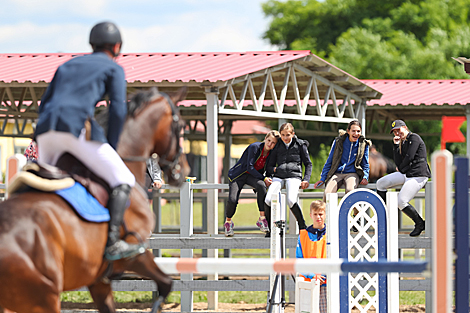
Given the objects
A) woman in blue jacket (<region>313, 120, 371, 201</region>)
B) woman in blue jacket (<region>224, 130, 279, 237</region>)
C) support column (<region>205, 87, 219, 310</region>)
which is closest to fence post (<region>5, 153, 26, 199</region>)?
woman in blue jacket (<region>224, 130, 279, 237</region>)

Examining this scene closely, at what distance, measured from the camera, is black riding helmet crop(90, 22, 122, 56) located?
4.17 m

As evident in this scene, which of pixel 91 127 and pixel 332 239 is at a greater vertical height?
pixel 91 127

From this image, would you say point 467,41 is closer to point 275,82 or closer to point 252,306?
point 275,82

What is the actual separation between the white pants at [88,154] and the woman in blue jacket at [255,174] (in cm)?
438

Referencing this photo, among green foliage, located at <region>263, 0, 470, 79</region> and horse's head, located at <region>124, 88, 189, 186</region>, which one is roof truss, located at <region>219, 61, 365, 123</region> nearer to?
horse's head, located at <region>124, 88, 189, 186</region>

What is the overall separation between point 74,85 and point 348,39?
31487mm

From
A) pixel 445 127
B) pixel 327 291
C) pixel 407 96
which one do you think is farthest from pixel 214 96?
pixel 407 96

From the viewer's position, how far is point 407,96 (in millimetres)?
14953

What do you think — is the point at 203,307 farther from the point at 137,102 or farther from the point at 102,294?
the point at 137,102

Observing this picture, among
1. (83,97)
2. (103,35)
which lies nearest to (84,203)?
(83,97)

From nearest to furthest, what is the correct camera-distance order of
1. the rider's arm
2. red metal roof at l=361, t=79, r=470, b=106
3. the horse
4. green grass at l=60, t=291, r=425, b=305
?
1. the horse
2. the rider's arm
3. green grass at l=60, t=291, r=425, b=305
4. red metal roof at l=361, t=79, r=470, b=106

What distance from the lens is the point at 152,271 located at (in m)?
4.20

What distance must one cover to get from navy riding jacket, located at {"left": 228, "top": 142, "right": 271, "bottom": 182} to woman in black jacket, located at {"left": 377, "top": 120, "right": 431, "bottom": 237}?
1.64 meters

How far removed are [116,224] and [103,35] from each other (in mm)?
1217
